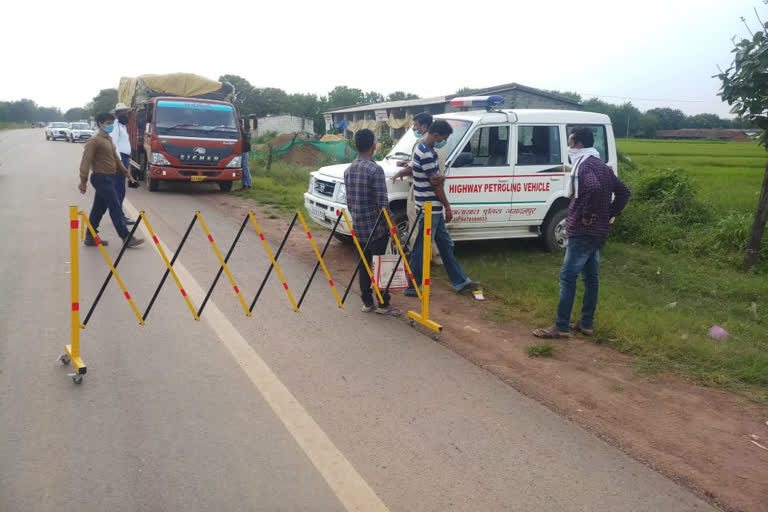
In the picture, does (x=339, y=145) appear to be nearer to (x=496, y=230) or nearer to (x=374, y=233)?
(x=496, y=230)

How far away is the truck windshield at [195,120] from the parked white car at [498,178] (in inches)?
261

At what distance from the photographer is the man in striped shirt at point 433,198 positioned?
21.5 feet

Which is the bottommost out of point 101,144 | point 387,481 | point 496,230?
point 387,481

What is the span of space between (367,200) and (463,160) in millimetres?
2343

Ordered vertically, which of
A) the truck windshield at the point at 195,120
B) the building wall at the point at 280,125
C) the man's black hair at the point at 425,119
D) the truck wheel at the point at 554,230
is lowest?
the truck wheel at the point at 554,230

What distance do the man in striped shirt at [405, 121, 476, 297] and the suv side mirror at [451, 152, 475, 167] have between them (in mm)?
889

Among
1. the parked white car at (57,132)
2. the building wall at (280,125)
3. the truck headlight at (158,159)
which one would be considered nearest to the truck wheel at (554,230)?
the truck headlight at (158,159)

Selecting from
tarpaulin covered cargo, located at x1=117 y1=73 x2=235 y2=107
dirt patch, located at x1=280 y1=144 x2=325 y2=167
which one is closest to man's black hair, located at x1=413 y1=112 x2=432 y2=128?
tarpaulin covered cargo, located at x1=117 y1=73 x2=235 y2=107

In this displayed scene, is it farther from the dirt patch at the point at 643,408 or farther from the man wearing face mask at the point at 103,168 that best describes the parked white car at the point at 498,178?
the man wearing face mask at the point at 103,168

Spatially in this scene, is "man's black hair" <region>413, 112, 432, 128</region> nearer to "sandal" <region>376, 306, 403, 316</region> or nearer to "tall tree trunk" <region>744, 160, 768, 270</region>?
"sandal" <region>376, 306, 403, 316</region>

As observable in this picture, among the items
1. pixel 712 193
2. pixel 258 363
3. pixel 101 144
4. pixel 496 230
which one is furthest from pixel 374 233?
pixel 712 193

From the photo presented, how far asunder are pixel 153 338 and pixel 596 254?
4015 millimetres

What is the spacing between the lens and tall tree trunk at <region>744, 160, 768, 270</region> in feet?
28.3

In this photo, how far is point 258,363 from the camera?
190 inches
